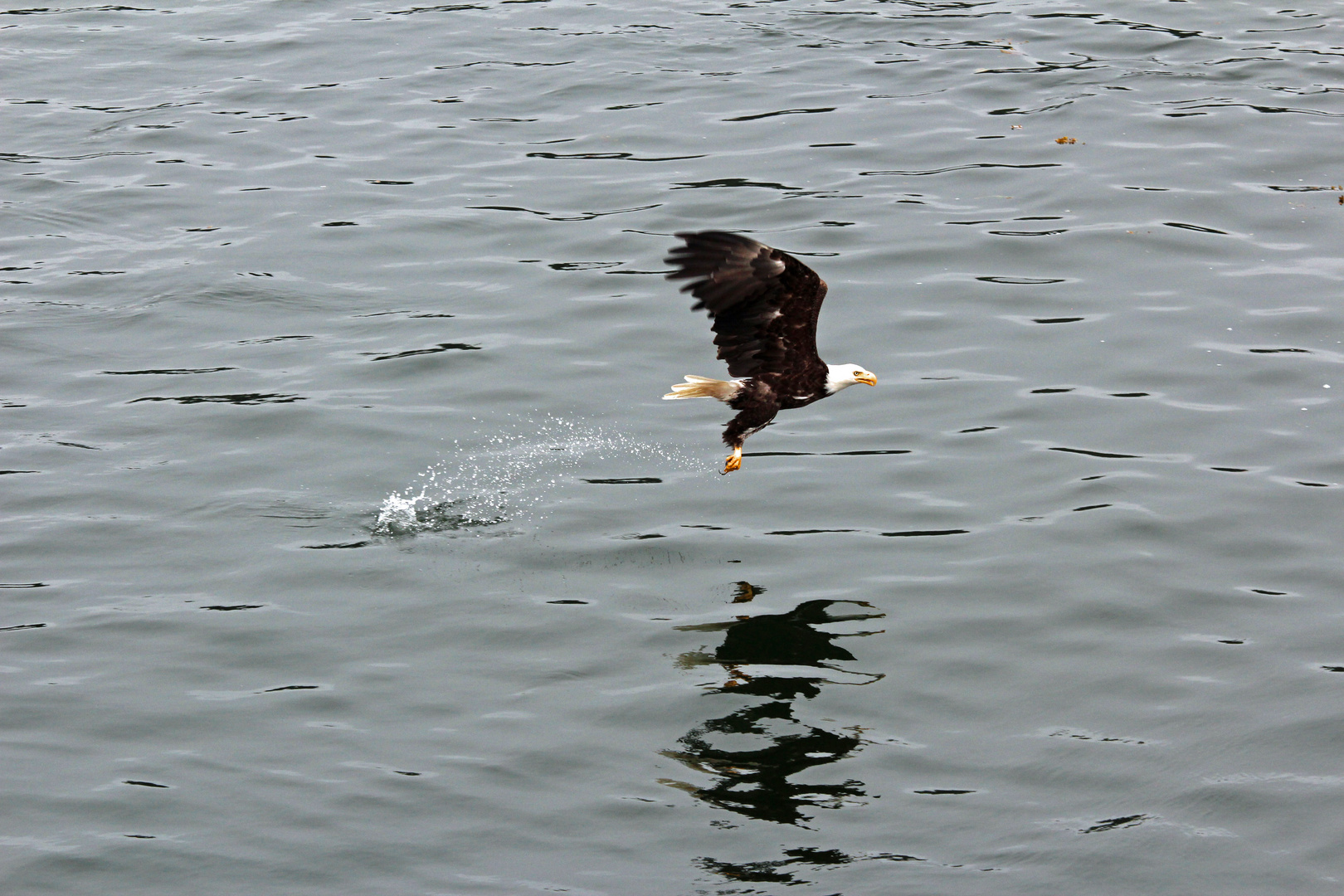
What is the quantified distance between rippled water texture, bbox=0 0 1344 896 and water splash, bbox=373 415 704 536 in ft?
0.14

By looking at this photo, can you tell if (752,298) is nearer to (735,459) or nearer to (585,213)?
(735,459)

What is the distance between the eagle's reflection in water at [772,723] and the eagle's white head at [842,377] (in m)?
1.46

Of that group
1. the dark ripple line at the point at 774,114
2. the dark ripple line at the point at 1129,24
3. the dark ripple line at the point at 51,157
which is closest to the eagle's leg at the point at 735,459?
the dark ripple line at the point at 774,114

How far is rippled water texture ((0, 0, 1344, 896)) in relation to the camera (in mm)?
7688

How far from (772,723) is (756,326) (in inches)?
99.8

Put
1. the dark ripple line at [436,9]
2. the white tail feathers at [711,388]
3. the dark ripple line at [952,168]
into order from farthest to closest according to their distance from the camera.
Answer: the dark ripple line at [436,9] < the dark ripple line at [952,168] < the white tail feathers at [711,388]

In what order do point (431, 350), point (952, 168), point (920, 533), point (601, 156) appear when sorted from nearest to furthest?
1. point (920, 533)
2. point (431, 350)
3. point (952, 168)
4. point (601, 156)

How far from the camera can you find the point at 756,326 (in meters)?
9.48

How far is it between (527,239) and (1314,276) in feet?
23.0

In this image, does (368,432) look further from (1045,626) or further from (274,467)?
(1045,626)

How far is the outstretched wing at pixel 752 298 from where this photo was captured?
8.91 metres

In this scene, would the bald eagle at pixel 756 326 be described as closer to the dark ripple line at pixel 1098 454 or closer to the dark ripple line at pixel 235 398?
the dark ripple line at pixel 1098 454

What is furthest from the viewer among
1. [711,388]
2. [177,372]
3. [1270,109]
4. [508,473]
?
[1270,109]

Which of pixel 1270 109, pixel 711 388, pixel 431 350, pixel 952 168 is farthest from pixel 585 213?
pixel 1270 109
